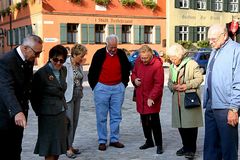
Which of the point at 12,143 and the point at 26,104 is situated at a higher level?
the point at 26,104

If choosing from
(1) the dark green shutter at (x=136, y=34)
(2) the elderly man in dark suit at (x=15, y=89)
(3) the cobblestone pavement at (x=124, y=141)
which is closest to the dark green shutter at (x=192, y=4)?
(1) the dark green shutter at (x=136, y=34)

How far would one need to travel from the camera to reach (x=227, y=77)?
4559 millimetres

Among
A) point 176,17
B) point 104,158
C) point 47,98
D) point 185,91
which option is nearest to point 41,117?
point 47,98

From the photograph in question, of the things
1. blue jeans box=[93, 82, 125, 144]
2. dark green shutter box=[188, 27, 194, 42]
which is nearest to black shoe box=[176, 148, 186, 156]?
blue jeans box=[93, 82, 125, 144]

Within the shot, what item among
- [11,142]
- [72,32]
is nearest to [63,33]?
[72,32]

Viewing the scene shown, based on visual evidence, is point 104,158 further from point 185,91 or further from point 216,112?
point 216,112

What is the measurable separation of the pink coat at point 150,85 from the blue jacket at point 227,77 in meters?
1.80

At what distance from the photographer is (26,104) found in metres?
4.40

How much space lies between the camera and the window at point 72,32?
3148 cm

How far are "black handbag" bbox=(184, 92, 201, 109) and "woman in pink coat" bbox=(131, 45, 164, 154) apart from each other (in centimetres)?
53

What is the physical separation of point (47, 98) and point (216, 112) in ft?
6.06

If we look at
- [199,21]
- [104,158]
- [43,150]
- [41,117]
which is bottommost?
[104,158]

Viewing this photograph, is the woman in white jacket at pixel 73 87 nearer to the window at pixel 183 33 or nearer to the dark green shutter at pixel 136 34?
the dark green shutter at pixel 136 34

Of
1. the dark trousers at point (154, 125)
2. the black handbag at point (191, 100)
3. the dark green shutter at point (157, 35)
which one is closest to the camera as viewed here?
the black handbag at point (191, 100)
